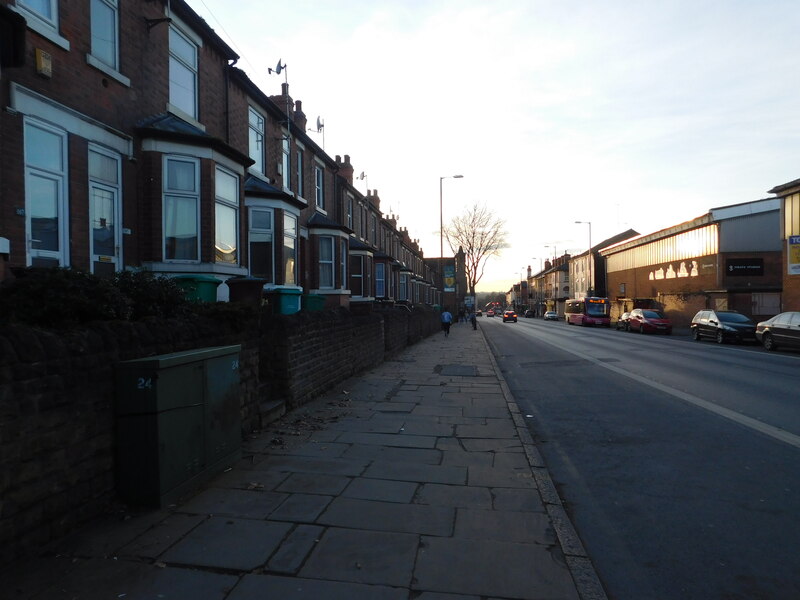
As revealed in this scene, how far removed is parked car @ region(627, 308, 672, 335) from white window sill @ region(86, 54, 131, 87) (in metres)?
32.5

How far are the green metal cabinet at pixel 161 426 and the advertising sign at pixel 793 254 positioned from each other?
1174 inches

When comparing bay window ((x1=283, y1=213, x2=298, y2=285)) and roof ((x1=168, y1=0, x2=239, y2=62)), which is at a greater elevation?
roof ((x1=168, y1=0, x2=239, y2=62))

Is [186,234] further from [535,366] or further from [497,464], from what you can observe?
[535,366]

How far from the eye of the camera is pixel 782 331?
19156 mm

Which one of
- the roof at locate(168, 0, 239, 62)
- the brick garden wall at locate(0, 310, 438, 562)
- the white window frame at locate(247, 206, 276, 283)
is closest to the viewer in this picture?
the brick garden wall at locate(0, 310, 438, 562)

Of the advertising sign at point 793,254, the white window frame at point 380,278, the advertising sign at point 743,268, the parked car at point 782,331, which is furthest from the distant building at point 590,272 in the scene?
the parked car at point 782,331

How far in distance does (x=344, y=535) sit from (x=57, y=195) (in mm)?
6899

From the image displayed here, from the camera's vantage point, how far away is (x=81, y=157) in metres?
8.21

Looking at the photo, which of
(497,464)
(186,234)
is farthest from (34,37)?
(497,464)

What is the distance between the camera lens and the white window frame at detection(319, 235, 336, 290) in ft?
64.2

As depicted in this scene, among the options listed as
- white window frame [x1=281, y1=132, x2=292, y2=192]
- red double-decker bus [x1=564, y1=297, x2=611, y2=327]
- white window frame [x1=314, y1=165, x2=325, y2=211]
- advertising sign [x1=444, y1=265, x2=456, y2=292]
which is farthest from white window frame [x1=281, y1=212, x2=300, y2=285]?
red double-decker bus [x1=564, y1=297, x2=611, y2=327]

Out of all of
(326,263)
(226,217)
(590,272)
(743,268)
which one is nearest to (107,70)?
(226,217)

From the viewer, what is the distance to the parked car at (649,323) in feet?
110

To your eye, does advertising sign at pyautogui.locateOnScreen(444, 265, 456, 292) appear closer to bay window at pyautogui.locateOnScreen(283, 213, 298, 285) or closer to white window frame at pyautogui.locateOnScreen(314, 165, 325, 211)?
white window frame at pyautogui.locateOnScreen(314, 165, 325, 211)
